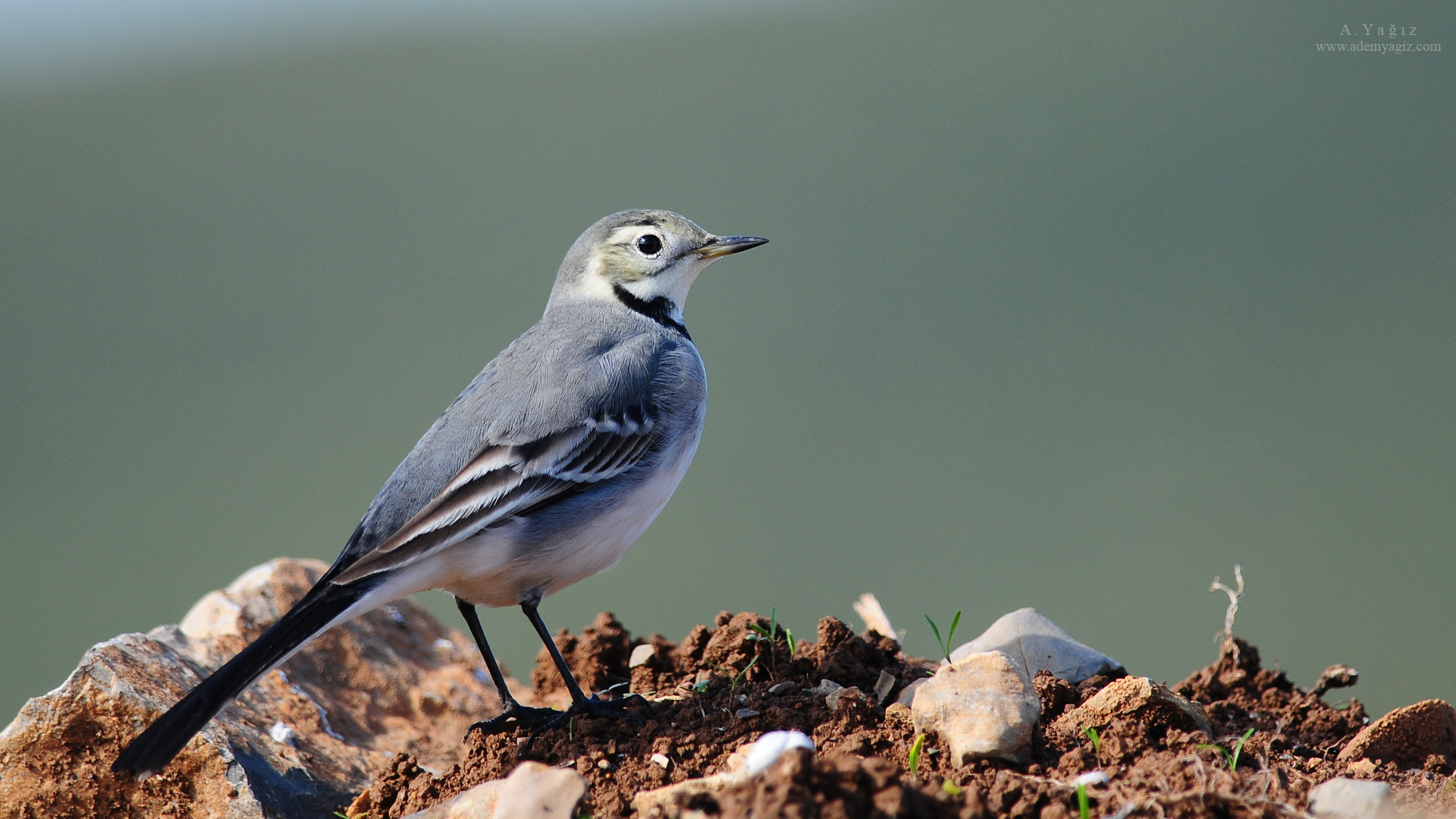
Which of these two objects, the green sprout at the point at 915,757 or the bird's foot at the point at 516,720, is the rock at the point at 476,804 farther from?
the green sprout at the point at 915,757

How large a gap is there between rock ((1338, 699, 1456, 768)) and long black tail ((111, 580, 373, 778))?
13.7 feet

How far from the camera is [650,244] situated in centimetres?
666

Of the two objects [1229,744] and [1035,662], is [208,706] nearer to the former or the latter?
[1035,662]

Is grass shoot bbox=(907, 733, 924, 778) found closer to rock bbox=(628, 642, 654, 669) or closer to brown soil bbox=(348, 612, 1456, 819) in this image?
brown soil bbox=(348, 612, 1456, 819)

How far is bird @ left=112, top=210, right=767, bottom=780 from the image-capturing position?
15.4 ft

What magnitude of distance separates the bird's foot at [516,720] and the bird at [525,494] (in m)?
0.01

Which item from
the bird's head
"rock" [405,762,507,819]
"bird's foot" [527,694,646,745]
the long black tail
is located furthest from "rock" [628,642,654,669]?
the bird's head

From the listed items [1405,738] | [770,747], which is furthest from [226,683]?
[1405,738]

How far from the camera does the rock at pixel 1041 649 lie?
16.7 feet

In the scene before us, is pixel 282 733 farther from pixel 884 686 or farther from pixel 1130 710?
pixel 1130 710

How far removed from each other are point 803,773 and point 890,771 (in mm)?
258

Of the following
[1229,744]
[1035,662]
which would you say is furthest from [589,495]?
[1229,744]

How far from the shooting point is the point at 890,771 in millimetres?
3088

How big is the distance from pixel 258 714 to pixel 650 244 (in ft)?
10.8
